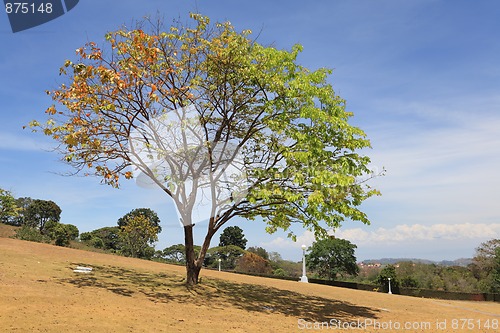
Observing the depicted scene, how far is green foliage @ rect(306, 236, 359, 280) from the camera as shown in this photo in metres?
62.3

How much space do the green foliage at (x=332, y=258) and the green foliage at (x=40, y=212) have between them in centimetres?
5025

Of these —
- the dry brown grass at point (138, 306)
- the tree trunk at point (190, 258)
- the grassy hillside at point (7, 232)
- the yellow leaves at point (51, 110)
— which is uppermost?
the yellow leaves at point (51, 110)

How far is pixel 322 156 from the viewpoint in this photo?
1434cm

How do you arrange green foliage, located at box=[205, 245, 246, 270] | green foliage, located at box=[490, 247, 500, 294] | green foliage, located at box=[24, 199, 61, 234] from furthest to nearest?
1. green foliage, located at box=[24, 199, 61, 234]
2. green foliage, located at box=[205, 245, 246, 270]
3. green foliage, located at box=[490, 247, 500, 294]

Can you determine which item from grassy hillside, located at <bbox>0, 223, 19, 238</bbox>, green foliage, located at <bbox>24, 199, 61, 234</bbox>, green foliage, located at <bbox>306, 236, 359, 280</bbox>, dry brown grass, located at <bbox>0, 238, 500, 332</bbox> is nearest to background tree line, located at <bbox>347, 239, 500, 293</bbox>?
green foliage, located at <bbox>306, 236, 359, 280</bbox>

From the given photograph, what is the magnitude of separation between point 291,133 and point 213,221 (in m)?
5.13

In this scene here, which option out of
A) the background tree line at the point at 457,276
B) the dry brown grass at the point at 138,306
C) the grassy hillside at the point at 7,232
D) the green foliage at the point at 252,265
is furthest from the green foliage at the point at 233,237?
the dry brown grass at the point at 138,306

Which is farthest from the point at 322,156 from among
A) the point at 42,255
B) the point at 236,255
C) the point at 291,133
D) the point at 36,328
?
the point at 236,255

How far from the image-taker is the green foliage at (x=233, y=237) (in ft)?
255

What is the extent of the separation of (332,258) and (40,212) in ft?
190

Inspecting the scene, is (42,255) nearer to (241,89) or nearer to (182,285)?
(182,285)

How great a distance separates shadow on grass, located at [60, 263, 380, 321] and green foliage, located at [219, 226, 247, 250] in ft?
196

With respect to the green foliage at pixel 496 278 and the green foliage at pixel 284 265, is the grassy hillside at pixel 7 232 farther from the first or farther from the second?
the green foliage at pixel 496 278

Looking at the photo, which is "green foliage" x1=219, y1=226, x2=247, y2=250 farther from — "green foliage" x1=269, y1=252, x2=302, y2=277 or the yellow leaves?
the yellow leaves
